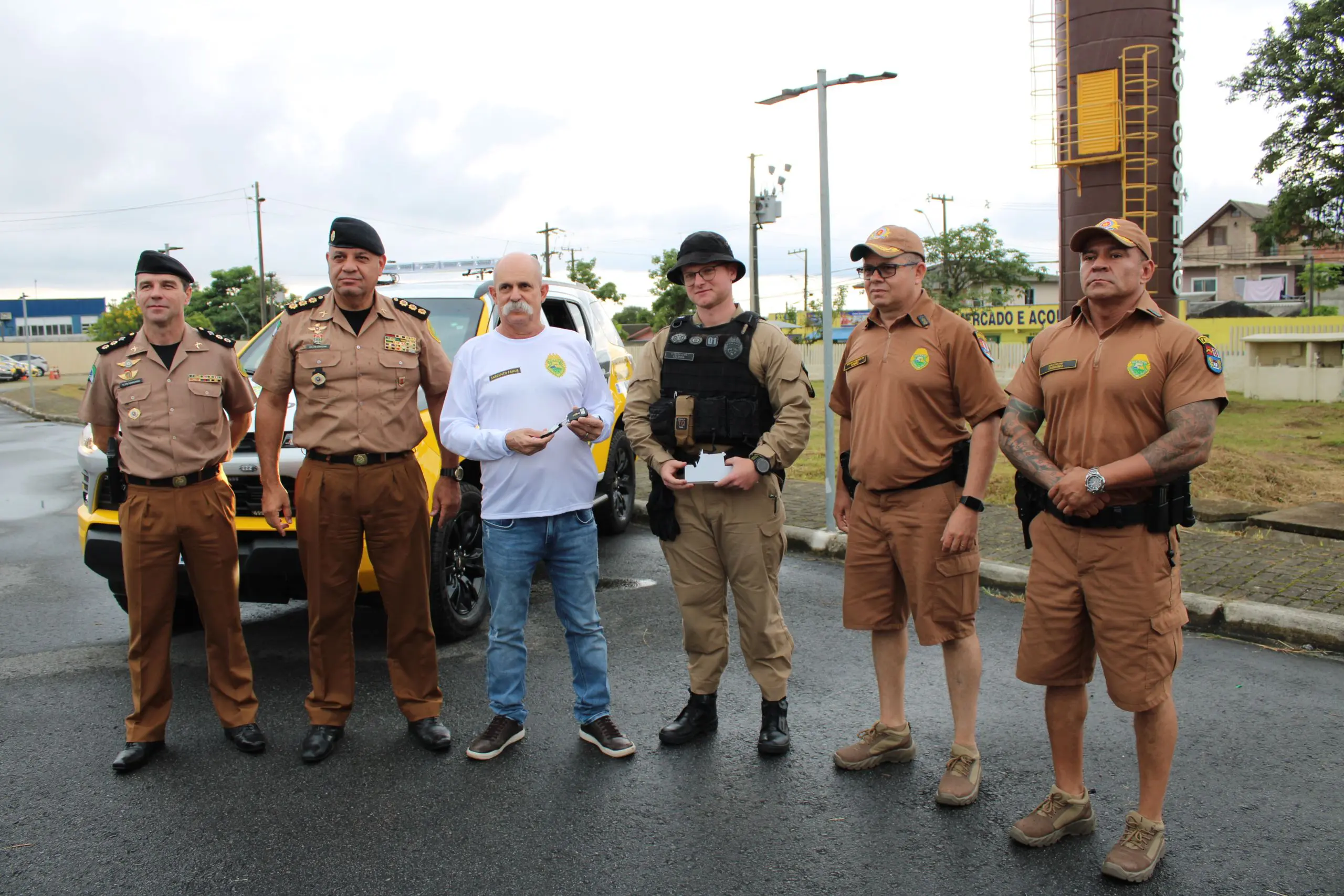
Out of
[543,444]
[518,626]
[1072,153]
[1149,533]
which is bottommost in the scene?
[518,626]

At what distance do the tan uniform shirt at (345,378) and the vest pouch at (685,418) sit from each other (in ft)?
3.75

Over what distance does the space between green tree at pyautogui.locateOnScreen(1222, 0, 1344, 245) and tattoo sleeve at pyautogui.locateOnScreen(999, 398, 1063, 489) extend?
70.7ft

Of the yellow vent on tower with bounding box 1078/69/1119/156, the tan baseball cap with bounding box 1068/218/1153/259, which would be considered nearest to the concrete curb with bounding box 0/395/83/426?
the yellow vent on tower with bounding box 1078/69/1119/156

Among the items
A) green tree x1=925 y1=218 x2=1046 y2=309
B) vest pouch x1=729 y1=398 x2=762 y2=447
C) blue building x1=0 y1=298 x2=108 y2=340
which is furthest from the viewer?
blue building x1=0 y1=298 x2=108 y2=340

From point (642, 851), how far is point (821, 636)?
2.53 m

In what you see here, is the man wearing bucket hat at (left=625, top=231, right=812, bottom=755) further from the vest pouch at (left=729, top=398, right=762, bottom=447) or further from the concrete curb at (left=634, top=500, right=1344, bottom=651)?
the concrete curb at (left=634, top=500, right=1344, bottom=651)

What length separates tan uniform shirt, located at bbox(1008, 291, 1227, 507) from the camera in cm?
300

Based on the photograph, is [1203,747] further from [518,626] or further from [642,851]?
[518,626]

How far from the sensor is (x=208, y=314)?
3371 inches

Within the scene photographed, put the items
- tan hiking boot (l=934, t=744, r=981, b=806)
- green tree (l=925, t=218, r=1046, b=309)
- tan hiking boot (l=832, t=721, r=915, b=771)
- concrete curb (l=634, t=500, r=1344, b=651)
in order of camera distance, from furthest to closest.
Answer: green tree (l=925, t=218, r=1046, b=309) → concrete curb (l=634, t=500, r=1344, b=651) → tan hiking boot (l=832, t=721, r=915, b=771) → tan hiking boot (l=934, t=744, r=981, b=806)

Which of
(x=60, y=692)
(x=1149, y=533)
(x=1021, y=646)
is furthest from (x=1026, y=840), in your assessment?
(x=60, y=692)

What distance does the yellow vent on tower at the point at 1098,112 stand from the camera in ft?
45.0

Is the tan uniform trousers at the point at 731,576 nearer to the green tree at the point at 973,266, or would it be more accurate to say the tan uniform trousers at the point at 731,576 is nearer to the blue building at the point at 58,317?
the green tree at the point at 973,266

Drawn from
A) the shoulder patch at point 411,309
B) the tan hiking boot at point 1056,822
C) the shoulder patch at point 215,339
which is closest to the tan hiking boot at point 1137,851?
the tan hiking boot at point 1056,822
